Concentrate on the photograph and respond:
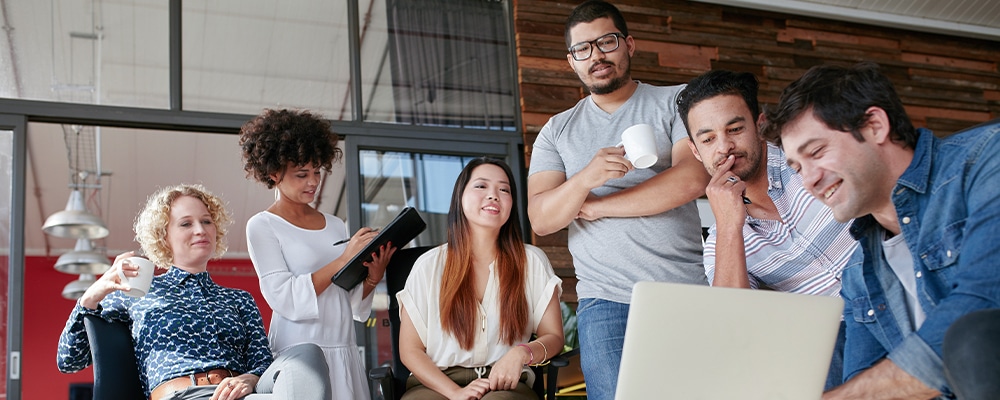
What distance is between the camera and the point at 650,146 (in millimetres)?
2057

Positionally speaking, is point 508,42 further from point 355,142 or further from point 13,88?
point 13,88

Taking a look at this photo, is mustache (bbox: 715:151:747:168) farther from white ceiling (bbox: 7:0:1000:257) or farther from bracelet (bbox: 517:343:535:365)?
white ceiling (bbox: 7:0:1000:257)

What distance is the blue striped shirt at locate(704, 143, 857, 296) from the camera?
2021 millimetres

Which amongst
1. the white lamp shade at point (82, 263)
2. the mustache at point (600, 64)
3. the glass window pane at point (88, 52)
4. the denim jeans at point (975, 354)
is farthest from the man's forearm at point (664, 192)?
the white lamp shade at point (82, 263)

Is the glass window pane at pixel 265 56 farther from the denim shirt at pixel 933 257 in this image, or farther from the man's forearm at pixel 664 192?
the denim shirt at pixel 933 257

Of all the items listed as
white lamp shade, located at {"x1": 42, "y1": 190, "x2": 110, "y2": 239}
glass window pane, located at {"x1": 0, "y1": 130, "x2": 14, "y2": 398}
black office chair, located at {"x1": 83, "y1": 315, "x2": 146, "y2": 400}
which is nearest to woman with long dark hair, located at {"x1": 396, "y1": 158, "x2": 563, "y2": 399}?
black office chair, located at {"x1": 83, "y1": 315, "x2": 146, "y2": 400}

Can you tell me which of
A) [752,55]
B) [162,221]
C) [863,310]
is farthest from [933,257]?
[752,55]

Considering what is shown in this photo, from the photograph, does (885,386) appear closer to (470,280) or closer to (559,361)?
(559,361)

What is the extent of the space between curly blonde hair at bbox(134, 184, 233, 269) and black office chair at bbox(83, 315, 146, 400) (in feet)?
0.92

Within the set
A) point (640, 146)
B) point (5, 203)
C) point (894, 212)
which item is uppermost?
point (5, 203)

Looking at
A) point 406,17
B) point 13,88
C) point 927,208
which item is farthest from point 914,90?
point 13,88

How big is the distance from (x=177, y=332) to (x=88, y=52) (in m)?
2.28

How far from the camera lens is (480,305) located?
8.15 ft

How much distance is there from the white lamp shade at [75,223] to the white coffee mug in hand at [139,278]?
14.7 ft
